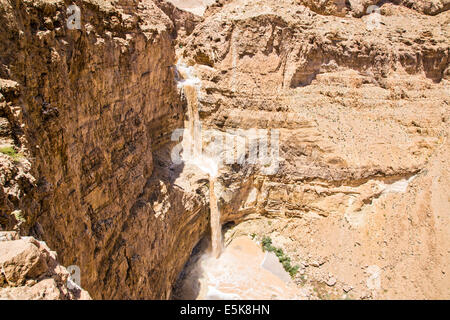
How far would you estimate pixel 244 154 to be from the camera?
58.9ft

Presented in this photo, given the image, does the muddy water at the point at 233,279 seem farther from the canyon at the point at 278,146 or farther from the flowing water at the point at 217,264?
the canyon at the point at 278,146

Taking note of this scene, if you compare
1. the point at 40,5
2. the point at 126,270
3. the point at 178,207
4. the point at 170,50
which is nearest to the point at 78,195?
the point at 126,270

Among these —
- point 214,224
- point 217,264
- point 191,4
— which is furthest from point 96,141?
point 191,4

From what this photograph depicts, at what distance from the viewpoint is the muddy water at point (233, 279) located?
1554 centimetres

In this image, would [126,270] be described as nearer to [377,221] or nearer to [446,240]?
[377,221]

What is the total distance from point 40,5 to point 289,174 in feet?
48.7

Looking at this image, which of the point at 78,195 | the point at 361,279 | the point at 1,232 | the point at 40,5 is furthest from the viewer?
the point at 361,279

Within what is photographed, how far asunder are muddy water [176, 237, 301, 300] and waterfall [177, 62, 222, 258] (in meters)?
0.85

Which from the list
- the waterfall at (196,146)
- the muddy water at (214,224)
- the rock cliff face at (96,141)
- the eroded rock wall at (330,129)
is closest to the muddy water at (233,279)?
the muddy water at (214,224)

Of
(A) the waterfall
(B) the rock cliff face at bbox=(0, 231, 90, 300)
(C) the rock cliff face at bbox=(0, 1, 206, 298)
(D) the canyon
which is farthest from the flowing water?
(B) the rock cliff face at bbox=(0, 231, 90, 300)

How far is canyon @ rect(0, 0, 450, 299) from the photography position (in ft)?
37.1

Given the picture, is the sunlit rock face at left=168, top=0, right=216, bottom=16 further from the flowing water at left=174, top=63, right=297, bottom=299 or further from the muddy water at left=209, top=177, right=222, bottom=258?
the muddy water at left=209, top=177, right=222, bottom=258

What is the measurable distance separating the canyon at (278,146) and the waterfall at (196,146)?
0.30 ft

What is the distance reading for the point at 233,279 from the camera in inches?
648
